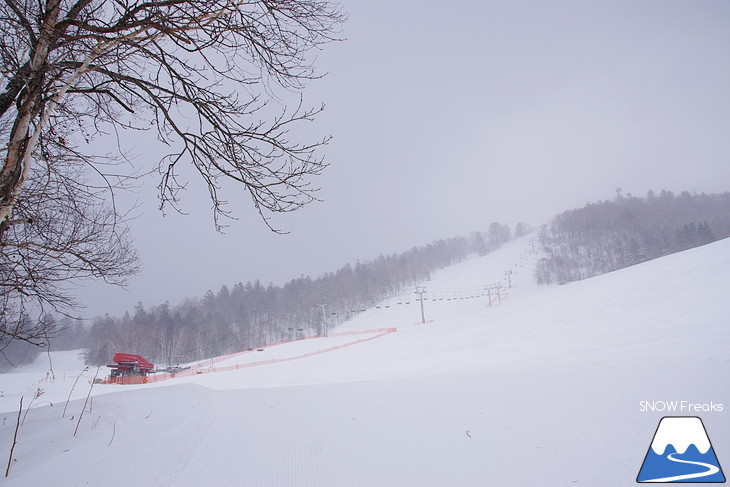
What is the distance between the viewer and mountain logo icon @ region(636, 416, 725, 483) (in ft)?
8.46

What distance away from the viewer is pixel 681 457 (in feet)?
9.70

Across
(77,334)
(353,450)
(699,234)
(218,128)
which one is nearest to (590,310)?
(353,450)

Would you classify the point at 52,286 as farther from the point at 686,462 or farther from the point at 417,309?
the point at 417,309

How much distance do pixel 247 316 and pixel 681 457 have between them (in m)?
80.3

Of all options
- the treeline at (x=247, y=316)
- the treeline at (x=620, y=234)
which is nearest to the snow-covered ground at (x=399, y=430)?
the treeline at (x=247, y=316)

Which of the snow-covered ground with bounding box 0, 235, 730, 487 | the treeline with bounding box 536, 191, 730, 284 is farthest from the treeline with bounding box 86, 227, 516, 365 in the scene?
the snow-covered ground with bounding box 0, 235, 730, 487

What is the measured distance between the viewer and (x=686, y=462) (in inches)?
109

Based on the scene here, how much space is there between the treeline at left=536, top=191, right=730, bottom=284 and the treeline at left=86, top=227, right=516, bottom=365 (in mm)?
38636

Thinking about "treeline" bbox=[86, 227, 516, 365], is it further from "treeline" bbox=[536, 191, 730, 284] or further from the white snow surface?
the white snow surface

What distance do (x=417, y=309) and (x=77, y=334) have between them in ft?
305

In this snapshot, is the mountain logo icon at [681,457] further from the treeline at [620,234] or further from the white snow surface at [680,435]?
the treeline at [620,234]

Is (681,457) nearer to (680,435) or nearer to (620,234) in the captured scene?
(680,435)

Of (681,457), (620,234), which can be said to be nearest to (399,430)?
(681,457)

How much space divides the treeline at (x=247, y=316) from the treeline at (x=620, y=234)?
38636 millimetres
